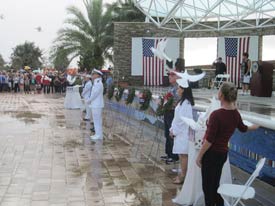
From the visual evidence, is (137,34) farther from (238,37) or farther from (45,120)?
(45,120)

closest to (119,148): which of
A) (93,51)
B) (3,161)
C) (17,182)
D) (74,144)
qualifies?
(74,144)

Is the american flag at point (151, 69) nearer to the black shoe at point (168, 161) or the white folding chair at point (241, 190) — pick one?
the black shoe at point (168, 161)

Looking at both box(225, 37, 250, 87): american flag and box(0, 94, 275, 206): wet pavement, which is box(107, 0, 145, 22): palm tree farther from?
box(0, 94, 275, 206): wet pavement

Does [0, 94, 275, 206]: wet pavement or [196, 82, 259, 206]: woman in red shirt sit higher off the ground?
[196, 82, 259, 206]: woman in red shirt

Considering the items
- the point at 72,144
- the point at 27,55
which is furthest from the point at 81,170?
the point at 27,55

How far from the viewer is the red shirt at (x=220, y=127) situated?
16.4ft

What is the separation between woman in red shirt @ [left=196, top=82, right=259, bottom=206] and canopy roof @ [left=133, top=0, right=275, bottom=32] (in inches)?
742

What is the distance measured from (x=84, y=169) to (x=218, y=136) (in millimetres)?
3960

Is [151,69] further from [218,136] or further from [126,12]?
[218,136]

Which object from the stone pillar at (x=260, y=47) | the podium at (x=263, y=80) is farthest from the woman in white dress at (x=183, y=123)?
the stone pillar at (x=260, y=47)

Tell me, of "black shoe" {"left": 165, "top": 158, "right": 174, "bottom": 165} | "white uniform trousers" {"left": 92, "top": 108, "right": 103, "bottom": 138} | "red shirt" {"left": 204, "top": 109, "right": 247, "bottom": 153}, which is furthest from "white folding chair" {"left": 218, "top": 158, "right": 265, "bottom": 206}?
"white uniform trousers" {"left": 92, "top": 108, "right": 103, "bottom": 138}

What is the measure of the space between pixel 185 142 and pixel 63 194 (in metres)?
1.92

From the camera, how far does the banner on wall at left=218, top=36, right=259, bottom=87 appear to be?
26.8 m

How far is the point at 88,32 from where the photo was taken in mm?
35438
